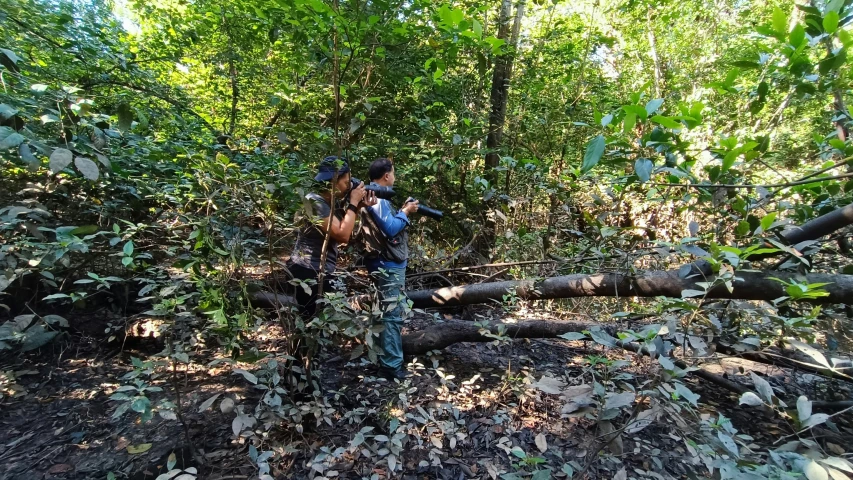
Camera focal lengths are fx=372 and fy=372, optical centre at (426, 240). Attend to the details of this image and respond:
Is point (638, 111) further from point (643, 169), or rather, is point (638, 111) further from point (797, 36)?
point (797, 36)

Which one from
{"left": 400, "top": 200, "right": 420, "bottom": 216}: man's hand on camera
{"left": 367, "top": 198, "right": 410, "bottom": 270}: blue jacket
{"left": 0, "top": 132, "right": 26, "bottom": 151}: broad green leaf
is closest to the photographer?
{"left": 0, "top": 132, "right": 26, "bottom": 151}: broad green leaf

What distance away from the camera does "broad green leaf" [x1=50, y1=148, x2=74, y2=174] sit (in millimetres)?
1191

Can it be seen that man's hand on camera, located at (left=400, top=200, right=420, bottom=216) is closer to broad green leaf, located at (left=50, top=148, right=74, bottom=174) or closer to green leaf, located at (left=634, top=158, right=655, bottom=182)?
green leaf, located at (left=634, top=158, right=655, bottom=182)

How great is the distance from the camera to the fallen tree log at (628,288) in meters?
1.87

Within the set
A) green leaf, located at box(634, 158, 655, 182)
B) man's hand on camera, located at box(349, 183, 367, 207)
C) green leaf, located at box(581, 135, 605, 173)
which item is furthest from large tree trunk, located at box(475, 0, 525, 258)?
green leaf, located at box(581, 135, 605, 173)

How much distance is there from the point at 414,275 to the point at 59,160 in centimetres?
269

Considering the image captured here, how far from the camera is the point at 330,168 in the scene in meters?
2.02

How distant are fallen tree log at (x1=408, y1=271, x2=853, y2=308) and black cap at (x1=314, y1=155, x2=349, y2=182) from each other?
1.62 metres

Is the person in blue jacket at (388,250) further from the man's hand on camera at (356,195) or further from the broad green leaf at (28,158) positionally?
the broad green leaf at (28,158)

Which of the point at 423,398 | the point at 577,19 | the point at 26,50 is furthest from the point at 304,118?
the point at 577,19

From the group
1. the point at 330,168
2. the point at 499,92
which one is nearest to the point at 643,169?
the point at 330,168

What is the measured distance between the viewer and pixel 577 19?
5.04m

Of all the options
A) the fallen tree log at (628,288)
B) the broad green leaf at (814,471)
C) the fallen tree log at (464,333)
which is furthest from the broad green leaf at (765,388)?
the fallen tree log at (464,333)

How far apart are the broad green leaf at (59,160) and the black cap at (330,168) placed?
941mm
